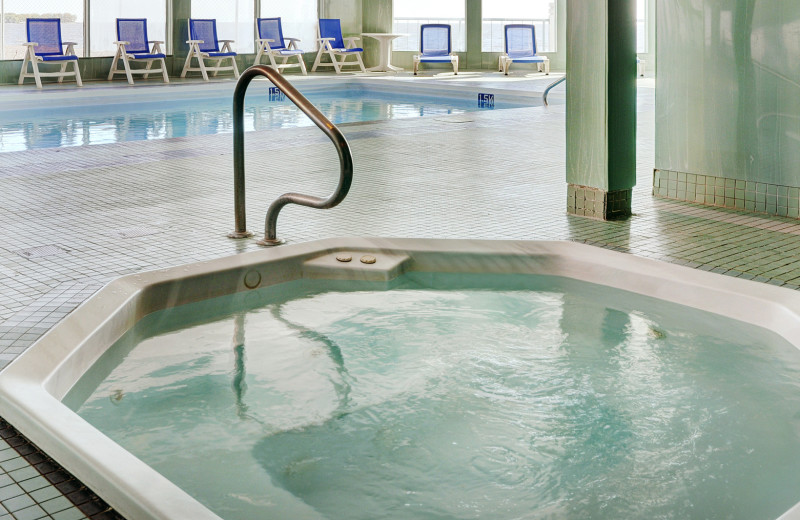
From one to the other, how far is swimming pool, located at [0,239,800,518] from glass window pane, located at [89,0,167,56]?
32.8 ft

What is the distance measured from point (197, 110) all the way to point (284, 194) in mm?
7601

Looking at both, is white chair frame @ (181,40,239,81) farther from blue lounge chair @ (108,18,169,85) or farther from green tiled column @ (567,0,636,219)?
green tiled column @ (567,0,636,219)

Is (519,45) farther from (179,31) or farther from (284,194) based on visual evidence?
(284,194)

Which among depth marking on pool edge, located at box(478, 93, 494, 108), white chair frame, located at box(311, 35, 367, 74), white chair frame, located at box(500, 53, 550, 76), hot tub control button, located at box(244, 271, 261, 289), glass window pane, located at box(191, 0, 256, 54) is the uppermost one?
glass window pane, located at box(191, 0, 256, 54)

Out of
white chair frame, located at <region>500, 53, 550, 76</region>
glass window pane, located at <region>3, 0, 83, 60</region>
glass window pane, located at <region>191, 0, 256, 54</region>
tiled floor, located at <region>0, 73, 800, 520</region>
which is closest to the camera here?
tiled floor, located at <region>0, 73, 800, 520</region>

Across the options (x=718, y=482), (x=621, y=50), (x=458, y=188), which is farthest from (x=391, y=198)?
(x=718, y=482)

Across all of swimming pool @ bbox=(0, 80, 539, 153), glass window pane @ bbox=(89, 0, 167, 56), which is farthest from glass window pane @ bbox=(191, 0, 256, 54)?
swimming pool @ bbox=(0, 80, 539, 153)

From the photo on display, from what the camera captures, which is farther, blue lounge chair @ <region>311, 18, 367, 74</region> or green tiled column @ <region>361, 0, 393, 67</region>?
green tiled column @ <region>361, 0, 393, 67</region>

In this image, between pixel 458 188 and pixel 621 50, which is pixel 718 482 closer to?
pixel 621 50

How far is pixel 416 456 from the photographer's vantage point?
2215mm

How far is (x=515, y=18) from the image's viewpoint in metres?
16.2

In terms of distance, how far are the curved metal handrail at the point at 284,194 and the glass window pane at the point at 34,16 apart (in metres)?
9.01

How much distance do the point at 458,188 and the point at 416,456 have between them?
9.26 ft

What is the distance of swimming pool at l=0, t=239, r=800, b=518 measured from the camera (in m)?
2.05
